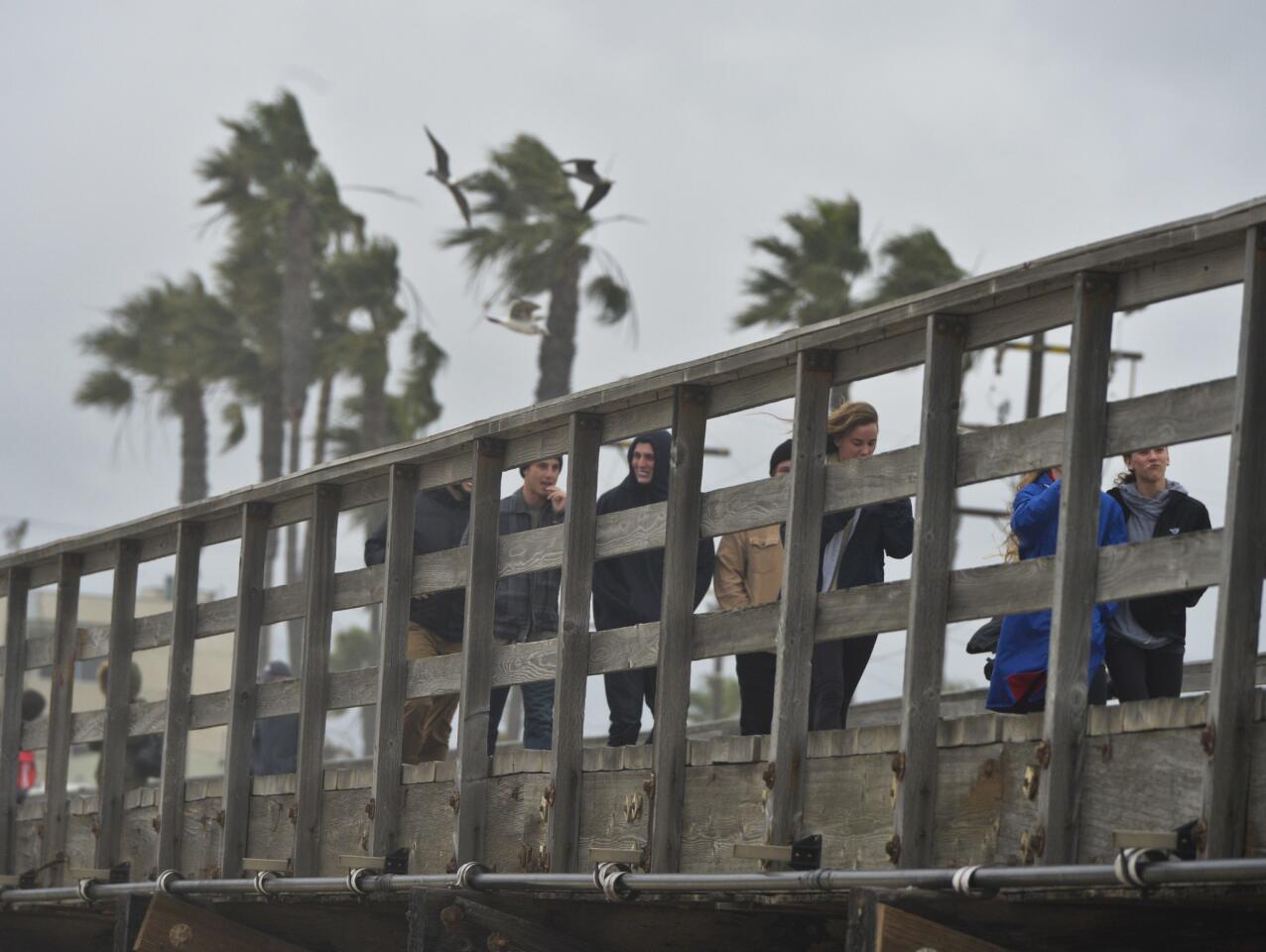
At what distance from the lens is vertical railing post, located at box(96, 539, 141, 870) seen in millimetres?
10500

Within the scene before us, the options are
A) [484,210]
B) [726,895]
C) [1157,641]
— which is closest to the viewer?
[726,895]

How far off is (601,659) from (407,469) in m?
1.45

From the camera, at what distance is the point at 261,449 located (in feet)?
136

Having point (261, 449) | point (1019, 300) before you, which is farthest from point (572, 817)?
point (261, 449)

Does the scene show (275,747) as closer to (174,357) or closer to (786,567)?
(786,567)

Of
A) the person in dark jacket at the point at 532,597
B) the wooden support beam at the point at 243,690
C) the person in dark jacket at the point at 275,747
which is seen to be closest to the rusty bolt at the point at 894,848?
the person in dark jacket at the point at 532,597

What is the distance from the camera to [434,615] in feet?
31.7

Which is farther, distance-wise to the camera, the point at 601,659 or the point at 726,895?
the point at 601,659

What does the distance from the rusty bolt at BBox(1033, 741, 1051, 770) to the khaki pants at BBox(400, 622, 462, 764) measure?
14.3 ft

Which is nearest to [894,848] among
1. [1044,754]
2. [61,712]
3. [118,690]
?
[1044,754]

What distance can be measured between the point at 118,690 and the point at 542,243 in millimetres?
21736

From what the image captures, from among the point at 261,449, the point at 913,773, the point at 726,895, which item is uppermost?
the point at 261,449

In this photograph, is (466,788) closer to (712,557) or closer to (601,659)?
(601,659)

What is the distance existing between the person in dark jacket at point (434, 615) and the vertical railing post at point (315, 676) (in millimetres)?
287
